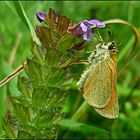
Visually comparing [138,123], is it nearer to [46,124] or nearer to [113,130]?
[113,130]

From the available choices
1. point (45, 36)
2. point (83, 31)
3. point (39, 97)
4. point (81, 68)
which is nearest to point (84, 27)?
point (83, 31)

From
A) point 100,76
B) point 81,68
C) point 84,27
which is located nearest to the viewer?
point 84,27

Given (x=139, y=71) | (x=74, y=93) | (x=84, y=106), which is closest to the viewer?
(x=84, y=106)

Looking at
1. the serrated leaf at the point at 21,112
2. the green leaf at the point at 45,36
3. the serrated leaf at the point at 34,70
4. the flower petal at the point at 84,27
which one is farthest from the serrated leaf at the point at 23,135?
the flower petal at the point at 84,27

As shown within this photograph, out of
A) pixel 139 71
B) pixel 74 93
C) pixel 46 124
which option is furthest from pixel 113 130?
pixel 46 124

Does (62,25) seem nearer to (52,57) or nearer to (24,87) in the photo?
(52,57)
